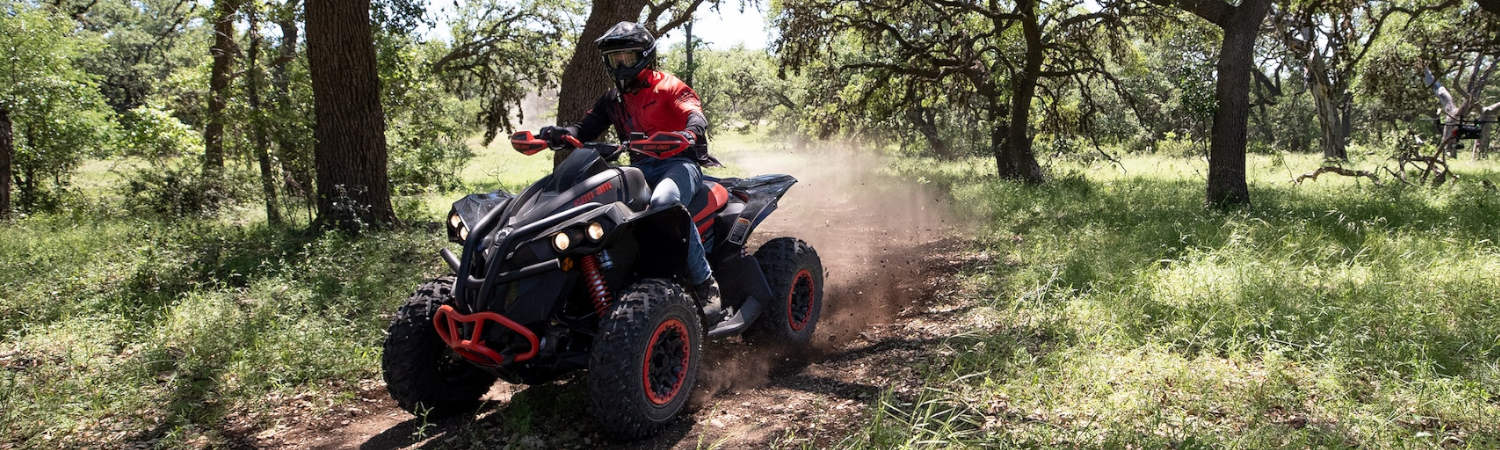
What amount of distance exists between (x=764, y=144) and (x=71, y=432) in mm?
38235

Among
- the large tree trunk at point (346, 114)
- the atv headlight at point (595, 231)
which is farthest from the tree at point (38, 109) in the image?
the atv headlight at point (595, 231)

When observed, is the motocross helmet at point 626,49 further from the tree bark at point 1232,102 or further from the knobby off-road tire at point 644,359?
the tree bark at point 1232,102

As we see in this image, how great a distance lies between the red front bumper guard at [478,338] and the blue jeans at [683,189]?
2.99 feet

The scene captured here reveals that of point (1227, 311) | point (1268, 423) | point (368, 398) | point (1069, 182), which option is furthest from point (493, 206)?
point (1069, 182)

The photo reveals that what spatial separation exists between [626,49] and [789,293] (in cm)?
180

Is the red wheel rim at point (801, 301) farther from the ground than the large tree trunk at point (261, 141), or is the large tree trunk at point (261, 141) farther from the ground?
the large tree trunk at point (261, 141)

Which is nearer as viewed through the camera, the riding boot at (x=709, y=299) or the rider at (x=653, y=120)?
the rider at (x=653, y=120)

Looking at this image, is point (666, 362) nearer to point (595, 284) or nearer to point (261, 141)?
point (595, 284)

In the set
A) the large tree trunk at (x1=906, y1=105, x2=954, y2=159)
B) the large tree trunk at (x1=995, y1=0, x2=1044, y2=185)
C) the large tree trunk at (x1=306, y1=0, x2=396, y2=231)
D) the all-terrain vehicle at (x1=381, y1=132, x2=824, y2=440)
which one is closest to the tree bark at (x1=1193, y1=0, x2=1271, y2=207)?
the large tree trunk at (x1=995, y1=0, x2=1044, y2=185)

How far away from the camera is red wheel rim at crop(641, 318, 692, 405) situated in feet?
12.1

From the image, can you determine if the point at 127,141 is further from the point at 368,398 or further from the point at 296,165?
the point at 368,398

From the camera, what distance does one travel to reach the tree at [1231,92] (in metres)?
9.70

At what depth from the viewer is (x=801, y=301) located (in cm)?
555

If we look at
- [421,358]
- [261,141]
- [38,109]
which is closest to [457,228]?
[421,358]
